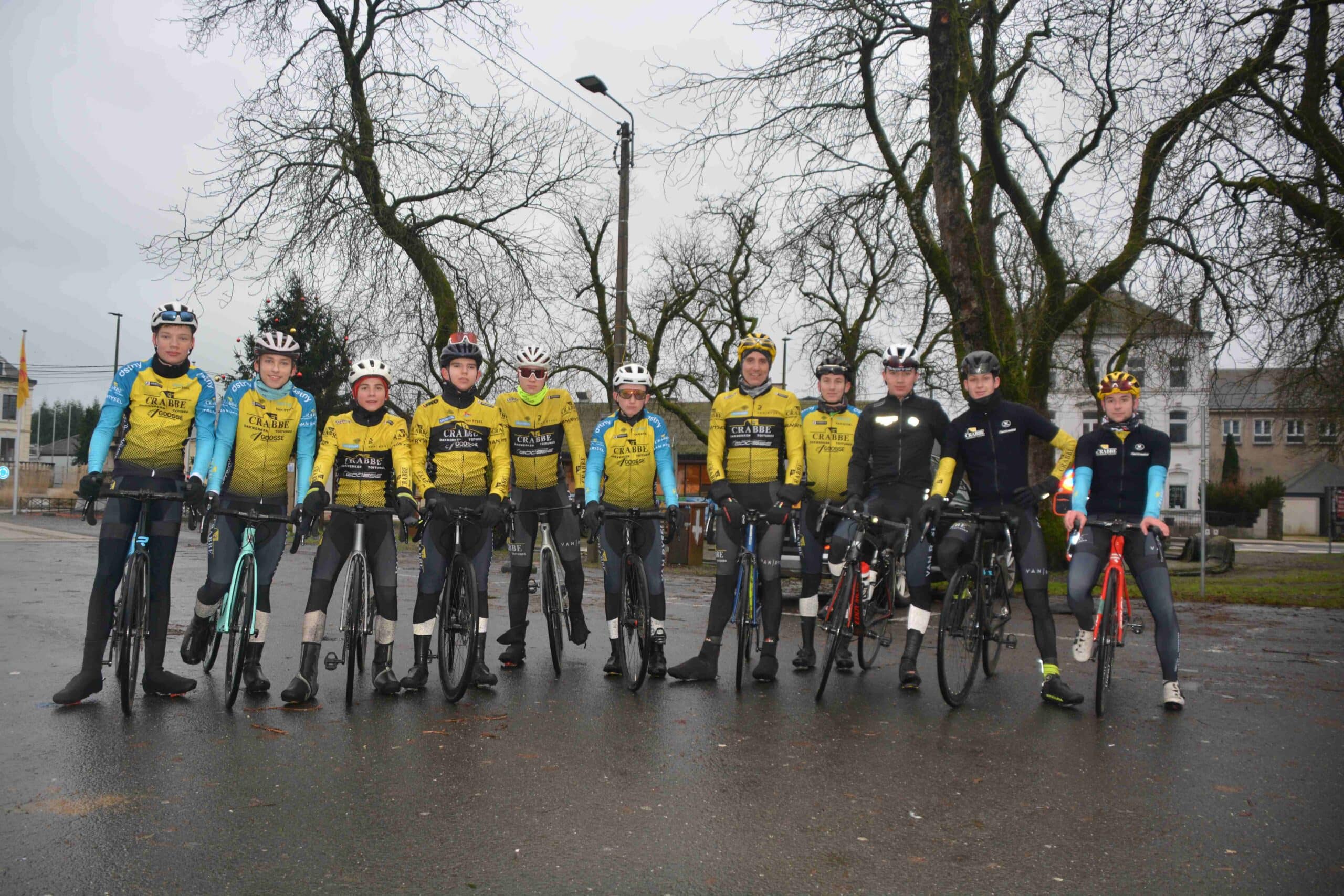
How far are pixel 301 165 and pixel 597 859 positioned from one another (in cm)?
1746

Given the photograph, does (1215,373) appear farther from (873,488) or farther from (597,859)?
(597,859)

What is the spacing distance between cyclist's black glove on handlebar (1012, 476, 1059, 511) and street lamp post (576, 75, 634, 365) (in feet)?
37.7

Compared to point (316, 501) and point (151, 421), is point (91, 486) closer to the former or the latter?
point (151, 421)

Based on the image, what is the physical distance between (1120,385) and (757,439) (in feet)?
8.02

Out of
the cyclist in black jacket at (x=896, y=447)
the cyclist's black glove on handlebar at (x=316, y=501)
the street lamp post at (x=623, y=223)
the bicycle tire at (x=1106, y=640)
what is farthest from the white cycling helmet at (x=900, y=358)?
the street lamp post at (x=623, y=223)

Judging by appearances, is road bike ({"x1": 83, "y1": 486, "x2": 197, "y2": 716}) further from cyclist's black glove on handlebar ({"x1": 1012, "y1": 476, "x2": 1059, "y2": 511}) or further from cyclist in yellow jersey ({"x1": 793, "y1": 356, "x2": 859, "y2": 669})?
cyclist's black glove on handlebar ({"x1": 1012, "y1": 476, "x2": 1059, "y2": 511})

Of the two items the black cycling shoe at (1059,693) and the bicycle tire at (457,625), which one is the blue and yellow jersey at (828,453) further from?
the bicycle tire at (457,625)

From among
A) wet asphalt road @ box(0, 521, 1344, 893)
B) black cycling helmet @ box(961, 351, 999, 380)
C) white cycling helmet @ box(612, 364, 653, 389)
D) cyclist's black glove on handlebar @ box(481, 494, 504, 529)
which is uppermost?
black cycling helmet @ box(961, 351, 999, 380)

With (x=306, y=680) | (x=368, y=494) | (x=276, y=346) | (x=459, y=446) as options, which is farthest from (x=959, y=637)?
(x=276, y=346)

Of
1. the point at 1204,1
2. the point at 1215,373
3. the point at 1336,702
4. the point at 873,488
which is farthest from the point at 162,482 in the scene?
the point at 1215,373

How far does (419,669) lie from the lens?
6.76 metres

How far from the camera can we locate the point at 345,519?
659cm

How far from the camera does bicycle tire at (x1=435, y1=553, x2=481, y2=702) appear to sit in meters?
6.48

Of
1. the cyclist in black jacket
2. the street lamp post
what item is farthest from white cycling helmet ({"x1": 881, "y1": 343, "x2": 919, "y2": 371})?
the street lamp post
